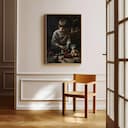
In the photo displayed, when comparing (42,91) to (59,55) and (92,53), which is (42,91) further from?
(92,53)

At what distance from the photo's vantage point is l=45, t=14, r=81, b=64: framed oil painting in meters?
6.07

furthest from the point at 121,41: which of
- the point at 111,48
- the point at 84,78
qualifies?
the point at 84,78

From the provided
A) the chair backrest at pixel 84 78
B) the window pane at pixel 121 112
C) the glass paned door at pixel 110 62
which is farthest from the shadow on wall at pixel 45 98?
the window pane at pixel 121 112

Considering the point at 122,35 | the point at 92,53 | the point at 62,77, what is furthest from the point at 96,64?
the point at 122,35

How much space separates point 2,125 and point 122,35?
7.66ft

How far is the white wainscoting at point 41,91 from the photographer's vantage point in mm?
6105

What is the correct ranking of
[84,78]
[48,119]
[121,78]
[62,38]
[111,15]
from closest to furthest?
[121,78], [111,15], [48,119], [84,78], [62,38]

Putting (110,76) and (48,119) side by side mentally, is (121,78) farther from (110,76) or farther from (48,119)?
(48,119)

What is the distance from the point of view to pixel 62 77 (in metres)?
6.13

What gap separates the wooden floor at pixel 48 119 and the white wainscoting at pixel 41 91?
0.30 meters

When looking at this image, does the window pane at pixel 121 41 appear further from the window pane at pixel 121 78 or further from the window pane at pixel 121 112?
the window pane at pixel 121 112

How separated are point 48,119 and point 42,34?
181 centimetres

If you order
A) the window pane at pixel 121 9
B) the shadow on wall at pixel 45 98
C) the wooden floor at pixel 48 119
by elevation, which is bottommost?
the wooden floor at pixel 48 119

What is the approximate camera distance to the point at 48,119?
16.9 ft
